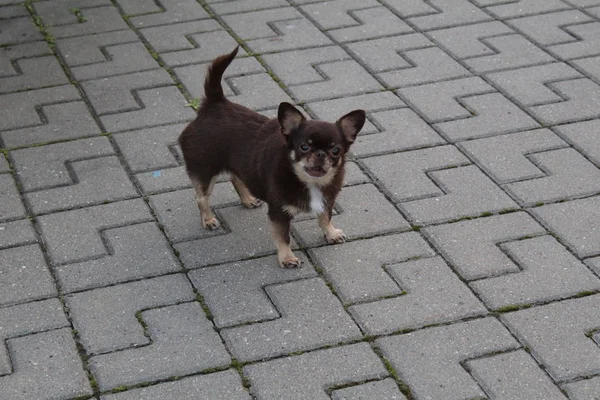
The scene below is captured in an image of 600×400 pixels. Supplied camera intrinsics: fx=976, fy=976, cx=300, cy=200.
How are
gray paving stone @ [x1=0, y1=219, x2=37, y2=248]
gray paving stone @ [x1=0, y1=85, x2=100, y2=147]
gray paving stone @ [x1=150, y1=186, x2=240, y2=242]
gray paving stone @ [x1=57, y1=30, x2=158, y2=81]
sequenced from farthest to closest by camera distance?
gray paving stone @ [x1=57, y1=30, x2=158, y2=81] → gray paving stone @ [x1=0, y1=85, x2=100, y2=147] → gray paving stone @ [x1=150, y1=186, x2=240, y2=242] → gray paving stone @ [x1=0, y1=219, x2=37, y2=248]

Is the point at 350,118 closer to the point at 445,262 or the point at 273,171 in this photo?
the point at 273,171

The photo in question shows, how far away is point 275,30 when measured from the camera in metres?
7.41

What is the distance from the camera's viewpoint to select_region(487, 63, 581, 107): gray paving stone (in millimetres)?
6320

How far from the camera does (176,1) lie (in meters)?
7.98

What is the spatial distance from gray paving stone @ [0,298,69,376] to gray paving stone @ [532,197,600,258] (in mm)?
2466

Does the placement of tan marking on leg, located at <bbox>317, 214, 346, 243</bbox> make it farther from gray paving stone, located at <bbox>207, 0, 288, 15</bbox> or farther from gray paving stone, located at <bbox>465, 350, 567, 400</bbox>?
gray paving stone, located at <bbox>207, 0, 288, 15</bbox>

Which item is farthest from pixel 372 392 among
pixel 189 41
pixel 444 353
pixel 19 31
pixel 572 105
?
pixel 19 31

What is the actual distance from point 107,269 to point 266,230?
86 centimetres

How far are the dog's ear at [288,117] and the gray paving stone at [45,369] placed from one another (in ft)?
4.40

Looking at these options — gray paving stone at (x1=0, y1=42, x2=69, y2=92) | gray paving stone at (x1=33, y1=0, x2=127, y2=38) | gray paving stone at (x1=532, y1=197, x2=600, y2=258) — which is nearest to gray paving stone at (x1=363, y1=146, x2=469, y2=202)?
gray paving stone at (x1=532, y1=197, x2=600, y2=258)

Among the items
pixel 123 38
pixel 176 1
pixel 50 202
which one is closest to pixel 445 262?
pixel 50 202

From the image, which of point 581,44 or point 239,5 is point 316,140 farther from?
point 239,5

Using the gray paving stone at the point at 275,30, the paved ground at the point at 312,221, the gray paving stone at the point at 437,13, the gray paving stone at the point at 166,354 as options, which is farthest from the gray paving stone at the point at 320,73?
the gray paving stone at the point at 166,354

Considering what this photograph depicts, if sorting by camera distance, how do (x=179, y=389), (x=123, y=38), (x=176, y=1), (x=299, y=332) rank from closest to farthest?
(x=179, y=389), (x=299, y=332), (x=123, y=38), (x=176, y=1)
